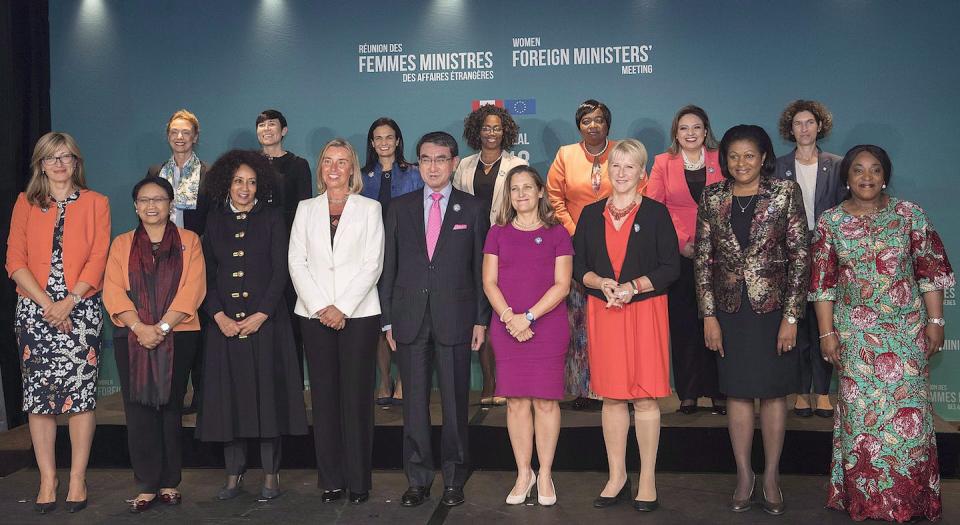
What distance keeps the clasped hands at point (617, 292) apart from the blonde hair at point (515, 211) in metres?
0.42

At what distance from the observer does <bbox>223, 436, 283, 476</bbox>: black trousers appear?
4.51m

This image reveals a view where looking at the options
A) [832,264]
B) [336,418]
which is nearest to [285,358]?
[336,418]

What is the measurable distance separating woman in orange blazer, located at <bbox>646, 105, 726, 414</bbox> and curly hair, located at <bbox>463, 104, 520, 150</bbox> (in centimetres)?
89

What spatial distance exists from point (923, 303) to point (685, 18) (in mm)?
2830

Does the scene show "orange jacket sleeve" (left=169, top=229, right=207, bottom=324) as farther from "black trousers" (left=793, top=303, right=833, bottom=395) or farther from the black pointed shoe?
"black trousers" (left=793, top=303, right=833, bottom=395)

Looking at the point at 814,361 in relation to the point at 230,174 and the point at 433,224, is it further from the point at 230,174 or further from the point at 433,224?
the point at 230,174

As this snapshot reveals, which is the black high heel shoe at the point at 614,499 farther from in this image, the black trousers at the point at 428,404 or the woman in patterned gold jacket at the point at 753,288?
the black trousers at the point at 428,404

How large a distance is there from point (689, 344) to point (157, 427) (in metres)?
2.91

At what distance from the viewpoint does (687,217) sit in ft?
16.6

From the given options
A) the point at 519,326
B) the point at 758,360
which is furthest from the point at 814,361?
the point at 519,326

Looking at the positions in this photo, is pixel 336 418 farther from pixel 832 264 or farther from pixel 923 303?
pixel 923 303

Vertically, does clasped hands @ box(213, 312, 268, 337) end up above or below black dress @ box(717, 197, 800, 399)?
above

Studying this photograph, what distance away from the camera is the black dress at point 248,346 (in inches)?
173

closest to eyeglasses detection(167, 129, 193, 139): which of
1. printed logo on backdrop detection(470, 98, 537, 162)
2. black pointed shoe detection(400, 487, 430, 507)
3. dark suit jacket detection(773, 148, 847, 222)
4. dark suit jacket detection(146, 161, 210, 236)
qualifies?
dark suit jacket detection(146, 161, 210, 236)
